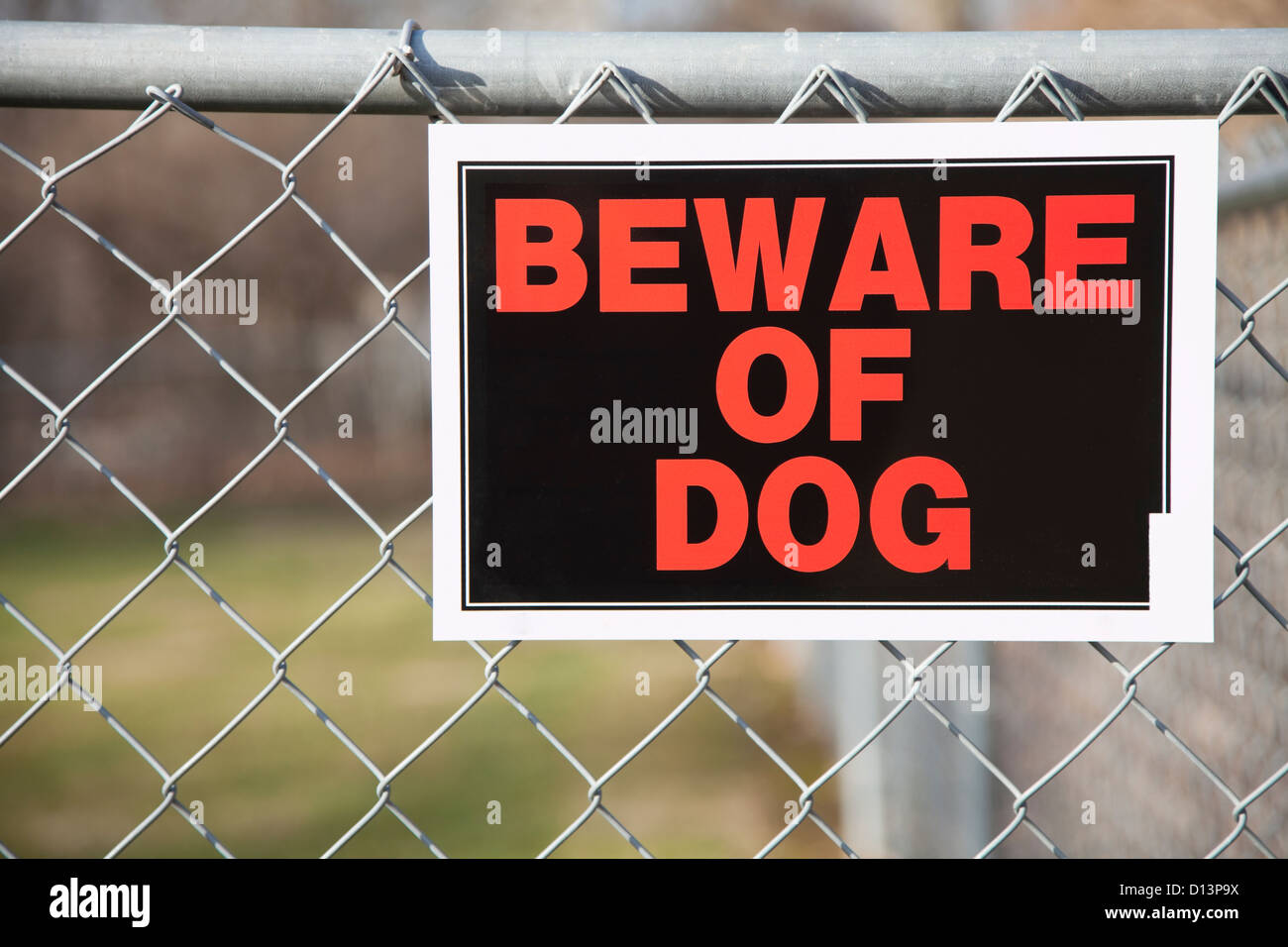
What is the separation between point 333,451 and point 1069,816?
794 cm

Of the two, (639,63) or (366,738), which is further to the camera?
(366,738)

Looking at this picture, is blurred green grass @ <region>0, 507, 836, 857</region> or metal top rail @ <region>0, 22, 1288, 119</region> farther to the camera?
blurred green grass @ <region>0, 507, 836, 857</region>

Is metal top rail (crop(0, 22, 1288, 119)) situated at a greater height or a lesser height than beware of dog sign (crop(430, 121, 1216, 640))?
greater

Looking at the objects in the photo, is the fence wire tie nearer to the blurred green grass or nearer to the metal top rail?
the metal top rail

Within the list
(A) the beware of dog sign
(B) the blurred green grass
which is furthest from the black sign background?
(B) the blurred green grass

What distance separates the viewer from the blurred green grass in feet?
9.06

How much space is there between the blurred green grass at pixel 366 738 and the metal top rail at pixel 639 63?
1.50 meters

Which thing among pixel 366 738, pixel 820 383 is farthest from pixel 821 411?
pixel 366 738

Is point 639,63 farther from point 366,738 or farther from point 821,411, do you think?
point 366,738

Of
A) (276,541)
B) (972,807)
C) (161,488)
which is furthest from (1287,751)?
(161,488)

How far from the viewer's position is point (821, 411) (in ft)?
2.19

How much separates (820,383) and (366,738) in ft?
11.9

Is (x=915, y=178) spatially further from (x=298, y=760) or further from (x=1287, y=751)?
(x=298, y=760)

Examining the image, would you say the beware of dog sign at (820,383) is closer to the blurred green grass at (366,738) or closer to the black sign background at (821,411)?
the black sign background at (821,411)
